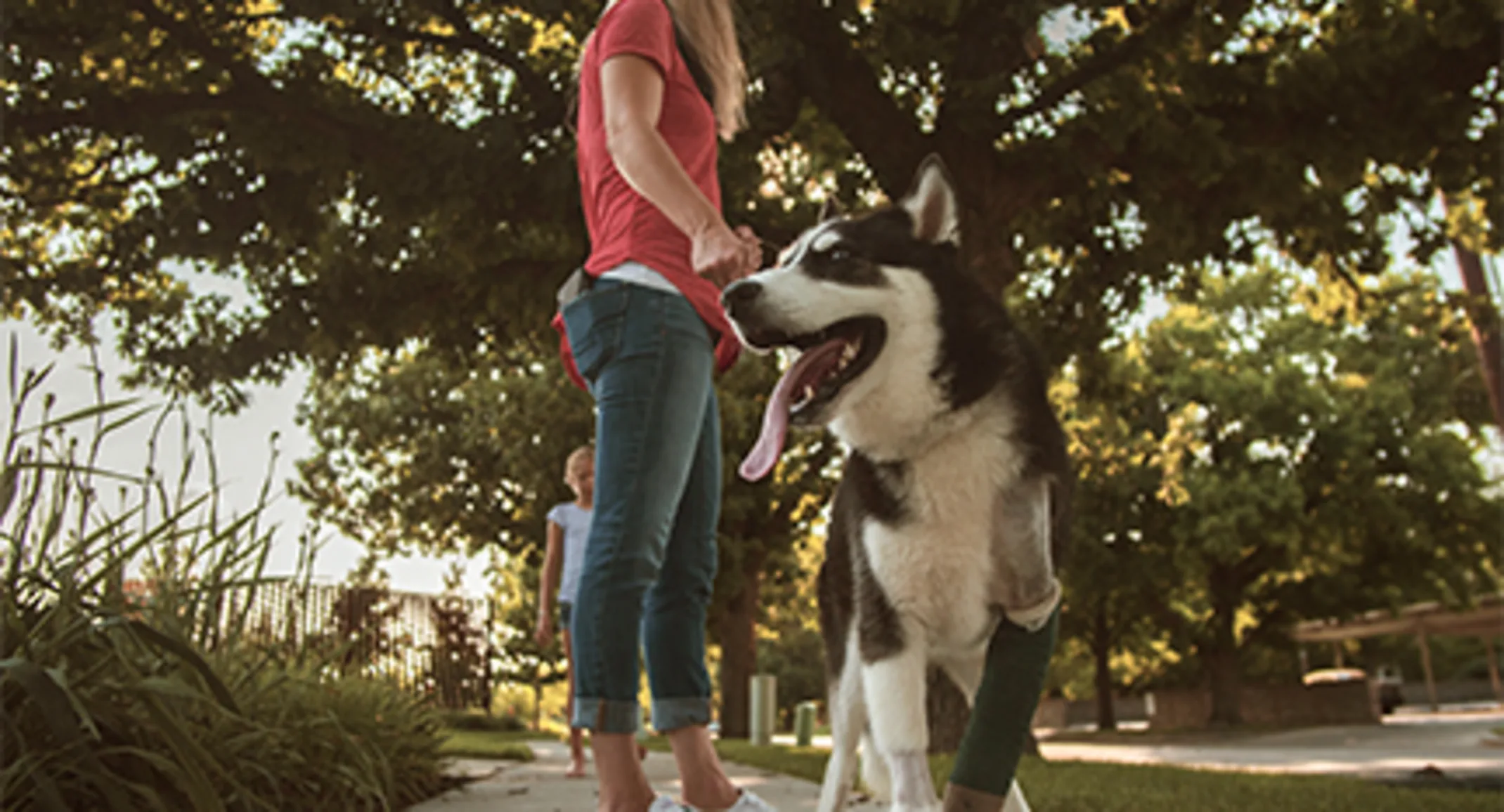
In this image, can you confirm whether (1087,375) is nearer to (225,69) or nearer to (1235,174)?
(1235,174)

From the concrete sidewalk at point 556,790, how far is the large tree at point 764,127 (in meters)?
3.79

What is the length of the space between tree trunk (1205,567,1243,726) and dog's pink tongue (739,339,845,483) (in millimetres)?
28878

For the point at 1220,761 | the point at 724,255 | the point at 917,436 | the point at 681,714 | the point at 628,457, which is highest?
the point at 724,255

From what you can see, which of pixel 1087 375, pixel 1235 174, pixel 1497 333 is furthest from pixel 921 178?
pixel 1497 333

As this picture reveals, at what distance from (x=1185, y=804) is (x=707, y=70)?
11.3 ft

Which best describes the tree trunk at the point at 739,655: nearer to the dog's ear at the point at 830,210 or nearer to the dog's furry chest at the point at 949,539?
the dog's ear at the point at 830,210

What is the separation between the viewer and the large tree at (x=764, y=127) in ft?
24.4

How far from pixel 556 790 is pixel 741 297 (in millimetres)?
4021

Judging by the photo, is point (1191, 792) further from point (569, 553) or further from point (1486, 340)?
point (1486, 340)

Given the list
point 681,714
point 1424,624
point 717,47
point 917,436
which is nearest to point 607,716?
point 681,714

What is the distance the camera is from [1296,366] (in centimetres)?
2592

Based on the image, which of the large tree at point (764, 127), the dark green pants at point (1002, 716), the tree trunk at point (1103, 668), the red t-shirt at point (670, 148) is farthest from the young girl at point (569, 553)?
the tree trunk at point (1103, 668)

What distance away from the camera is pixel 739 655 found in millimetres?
18469

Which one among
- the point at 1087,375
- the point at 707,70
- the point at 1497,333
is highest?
the point at 1497,333
